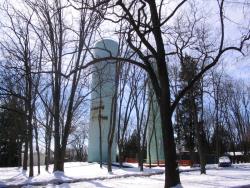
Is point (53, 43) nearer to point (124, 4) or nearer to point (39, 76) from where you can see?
point (39, 76)

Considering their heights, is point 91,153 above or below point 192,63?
below

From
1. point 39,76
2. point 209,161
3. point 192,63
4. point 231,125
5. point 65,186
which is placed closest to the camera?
point 65,186

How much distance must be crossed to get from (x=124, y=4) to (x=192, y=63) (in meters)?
12.0

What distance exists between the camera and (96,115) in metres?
50.8

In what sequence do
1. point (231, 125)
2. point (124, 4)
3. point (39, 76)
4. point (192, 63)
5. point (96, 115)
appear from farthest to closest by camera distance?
point (231, 125), point (96, 115), point (39, 76), point (192, 63), point (124, 4)

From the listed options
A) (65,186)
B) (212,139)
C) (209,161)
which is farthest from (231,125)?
(65,186)

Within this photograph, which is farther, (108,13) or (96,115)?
(96,115)

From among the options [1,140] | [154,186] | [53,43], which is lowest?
[154,186]

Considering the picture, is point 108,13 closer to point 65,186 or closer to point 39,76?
point 65,186

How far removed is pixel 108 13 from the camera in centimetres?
1833

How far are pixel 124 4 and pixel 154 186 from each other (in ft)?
24.8

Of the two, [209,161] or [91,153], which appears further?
[209,161]

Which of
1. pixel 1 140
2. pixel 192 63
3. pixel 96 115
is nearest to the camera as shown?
pixel 192 63

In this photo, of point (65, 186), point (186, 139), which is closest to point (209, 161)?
point (186, 139)
